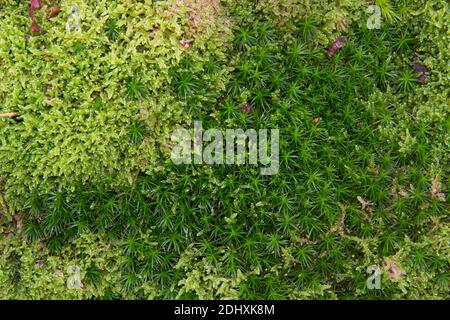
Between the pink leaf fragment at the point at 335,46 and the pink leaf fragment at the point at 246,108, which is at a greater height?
the pink leaf fragment at the point at 335,46

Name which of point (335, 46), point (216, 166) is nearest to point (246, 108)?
point (216, 166)

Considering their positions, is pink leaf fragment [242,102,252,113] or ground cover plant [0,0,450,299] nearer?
ground cover plant [0,0,450,299]

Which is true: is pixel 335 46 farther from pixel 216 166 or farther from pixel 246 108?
pixel 216 166

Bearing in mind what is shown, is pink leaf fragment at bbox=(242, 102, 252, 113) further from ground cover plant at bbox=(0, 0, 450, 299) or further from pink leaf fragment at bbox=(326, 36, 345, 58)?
pink leaf fragment at bbox=(326, 36, 345, 58)

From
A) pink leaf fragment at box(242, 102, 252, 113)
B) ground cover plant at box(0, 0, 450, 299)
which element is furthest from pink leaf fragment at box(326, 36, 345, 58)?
pink leaf fragment at box(242, 102, 252, 113)

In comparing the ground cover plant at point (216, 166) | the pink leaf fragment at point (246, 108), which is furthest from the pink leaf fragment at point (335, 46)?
the pink leaf fragment at point (246, 108)

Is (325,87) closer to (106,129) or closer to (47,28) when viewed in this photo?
(106,129)

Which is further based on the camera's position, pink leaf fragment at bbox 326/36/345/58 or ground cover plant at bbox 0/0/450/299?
pink leaf fragment at bbox 326/36/345/58

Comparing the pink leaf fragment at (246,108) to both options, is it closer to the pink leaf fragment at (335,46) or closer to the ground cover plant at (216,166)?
the ground cover plant at (216,166)

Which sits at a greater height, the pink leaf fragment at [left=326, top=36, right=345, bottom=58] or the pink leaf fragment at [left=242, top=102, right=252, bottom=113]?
the pink leaf fragment at [left=326, top=36, right=345, bottom=58]
